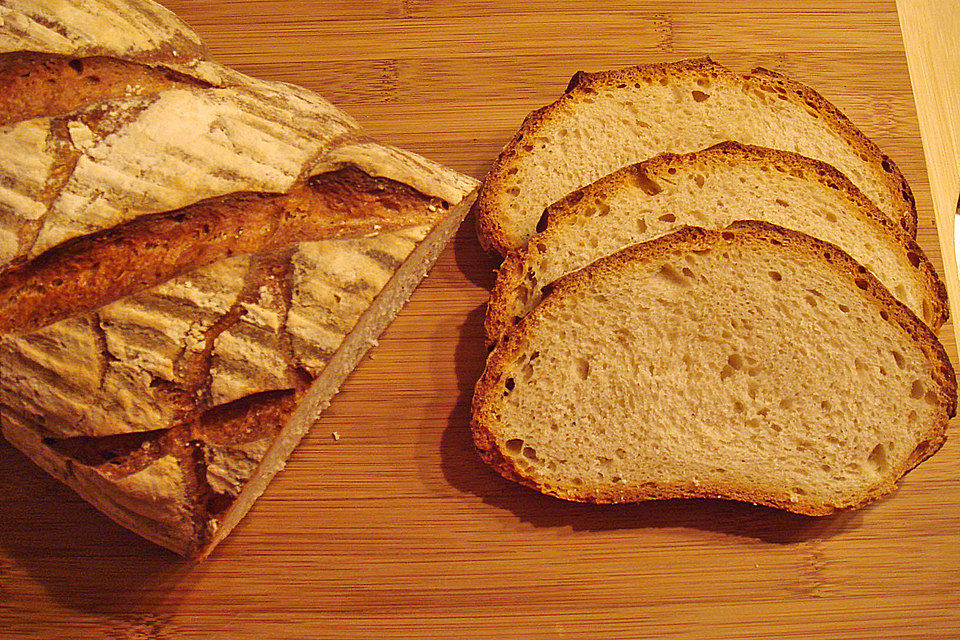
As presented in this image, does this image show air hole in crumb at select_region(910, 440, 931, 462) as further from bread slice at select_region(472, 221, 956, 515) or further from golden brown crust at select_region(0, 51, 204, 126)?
golden brown crust at select_region(0, 51, 204, 126)

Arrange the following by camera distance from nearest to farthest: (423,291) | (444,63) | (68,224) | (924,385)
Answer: (68,224), (924,385), (423,291), (444,63)

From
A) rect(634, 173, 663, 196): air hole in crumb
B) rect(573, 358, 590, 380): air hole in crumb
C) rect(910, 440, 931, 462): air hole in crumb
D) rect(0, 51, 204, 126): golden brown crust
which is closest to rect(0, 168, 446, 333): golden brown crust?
rect(0, 51, 204, 126): golden brown crust

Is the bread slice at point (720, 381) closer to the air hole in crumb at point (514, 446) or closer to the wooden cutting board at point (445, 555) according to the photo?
the air hole in crumb at point (514, 446)

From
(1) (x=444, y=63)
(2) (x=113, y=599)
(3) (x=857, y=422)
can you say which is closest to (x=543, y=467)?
(3) (x=857, y=422)

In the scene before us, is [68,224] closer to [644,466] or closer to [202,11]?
[202,11]

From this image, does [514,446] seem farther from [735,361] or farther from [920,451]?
[920,451]

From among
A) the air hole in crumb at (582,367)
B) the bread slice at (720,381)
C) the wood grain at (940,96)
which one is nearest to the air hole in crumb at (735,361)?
the bread slice at (720,381)

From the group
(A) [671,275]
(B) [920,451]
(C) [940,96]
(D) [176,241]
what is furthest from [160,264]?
(C) [940,96]
